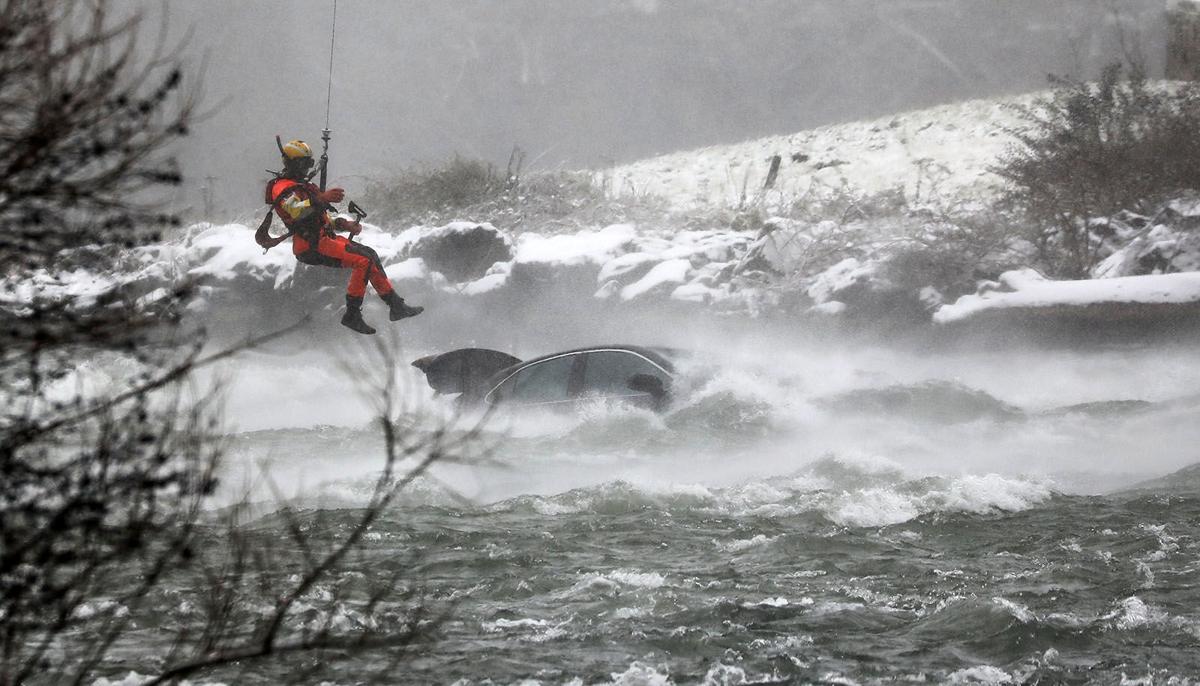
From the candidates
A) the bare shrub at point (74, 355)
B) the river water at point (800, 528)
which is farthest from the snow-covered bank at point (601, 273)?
the bare shrub at point (74, 355)

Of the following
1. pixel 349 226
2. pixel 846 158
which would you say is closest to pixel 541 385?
pixel 349 226

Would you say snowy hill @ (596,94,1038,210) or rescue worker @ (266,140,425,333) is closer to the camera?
rescue worker @ (266,140,425,333)

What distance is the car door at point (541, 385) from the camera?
11.9m

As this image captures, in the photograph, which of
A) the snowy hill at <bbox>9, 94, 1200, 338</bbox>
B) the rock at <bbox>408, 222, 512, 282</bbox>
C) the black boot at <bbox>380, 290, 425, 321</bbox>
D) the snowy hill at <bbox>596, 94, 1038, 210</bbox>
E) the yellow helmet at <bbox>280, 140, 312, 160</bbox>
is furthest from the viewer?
the snowy hill at <bbox>596, 94, 1038, 210</bbox>

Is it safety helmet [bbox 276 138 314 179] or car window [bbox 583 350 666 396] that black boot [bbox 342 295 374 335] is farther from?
car window [bbox 583 350 666 396]

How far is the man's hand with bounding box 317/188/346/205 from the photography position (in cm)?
980

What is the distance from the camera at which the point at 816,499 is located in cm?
933

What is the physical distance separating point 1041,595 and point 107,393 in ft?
16.4

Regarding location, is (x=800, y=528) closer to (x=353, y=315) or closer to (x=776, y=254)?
(x=353, y=315)

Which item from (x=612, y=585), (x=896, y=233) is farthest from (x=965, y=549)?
(x=896, y=233)

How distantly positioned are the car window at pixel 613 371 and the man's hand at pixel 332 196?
3.03 meters

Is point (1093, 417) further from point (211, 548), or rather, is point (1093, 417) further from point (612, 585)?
point (211, 548)

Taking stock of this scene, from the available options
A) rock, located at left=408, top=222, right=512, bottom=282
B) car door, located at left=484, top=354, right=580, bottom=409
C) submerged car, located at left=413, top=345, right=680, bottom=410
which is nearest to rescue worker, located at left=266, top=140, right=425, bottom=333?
submerged car, located at left=413, top=345, right=680, bottom=410

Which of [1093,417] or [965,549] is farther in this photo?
[1093,417]
